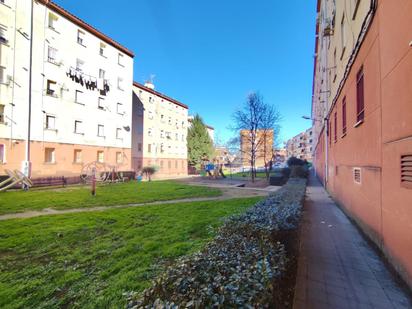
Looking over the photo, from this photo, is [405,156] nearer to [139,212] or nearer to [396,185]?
[396,185]

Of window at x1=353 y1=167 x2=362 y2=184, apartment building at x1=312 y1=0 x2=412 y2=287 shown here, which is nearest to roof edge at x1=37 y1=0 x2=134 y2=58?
apartment building at x1=312 y1=0 x2=412 y2=287

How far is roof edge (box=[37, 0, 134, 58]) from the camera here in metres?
17.2

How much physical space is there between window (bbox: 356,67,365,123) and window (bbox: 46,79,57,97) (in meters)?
20.1

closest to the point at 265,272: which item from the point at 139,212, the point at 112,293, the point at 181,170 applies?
the point at 112,293

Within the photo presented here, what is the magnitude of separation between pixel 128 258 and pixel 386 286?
13.0ft

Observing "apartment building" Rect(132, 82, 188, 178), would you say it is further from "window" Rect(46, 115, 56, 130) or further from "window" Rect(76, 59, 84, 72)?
"window" Rect(46, 115, 56, 130)

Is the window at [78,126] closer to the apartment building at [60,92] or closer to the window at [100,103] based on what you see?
the apartment building at [60,92]

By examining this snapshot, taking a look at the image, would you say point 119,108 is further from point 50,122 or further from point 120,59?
point 50,122

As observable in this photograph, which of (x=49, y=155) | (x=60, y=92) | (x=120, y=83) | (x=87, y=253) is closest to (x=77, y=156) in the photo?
(x=49, y=155)

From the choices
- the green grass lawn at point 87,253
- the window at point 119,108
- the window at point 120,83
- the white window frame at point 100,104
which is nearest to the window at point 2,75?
the white window frame at point 100,104

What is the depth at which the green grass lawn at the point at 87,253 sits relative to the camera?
2.82 m

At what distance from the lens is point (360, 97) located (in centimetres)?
564

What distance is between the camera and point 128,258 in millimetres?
3871

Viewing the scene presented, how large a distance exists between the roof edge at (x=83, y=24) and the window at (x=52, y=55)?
3.18 m
